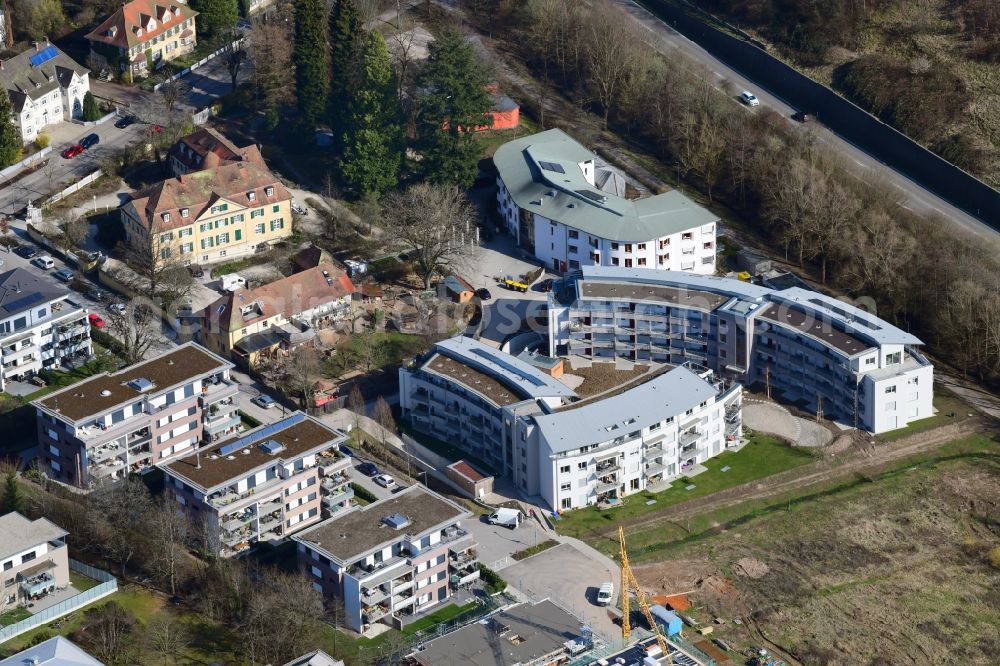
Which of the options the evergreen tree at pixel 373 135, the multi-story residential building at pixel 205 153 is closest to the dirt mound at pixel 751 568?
the evergreen tree at pixel 373 135

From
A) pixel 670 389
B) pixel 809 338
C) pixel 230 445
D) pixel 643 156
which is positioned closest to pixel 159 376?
pixel 230 445

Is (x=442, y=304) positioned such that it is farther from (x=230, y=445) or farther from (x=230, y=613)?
(x=230, y=613)

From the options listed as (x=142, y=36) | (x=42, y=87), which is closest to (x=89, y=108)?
(x=42, y=87)

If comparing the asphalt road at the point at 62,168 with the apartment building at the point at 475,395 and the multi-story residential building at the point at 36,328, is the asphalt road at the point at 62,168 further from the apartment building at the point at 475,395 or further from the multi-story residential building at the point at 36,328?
the apartment building at the point at 475,395

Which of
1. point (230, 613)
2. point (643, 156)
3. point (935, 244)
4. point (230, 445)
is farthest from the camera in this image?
point (643, 156)

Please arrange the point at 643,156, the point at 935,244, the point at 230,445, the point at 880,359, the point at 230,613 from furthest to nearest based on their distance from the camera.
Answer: the point at 643,156, the point at 935,244, the point at 880,359, the point at 230,445, the point at 230,613

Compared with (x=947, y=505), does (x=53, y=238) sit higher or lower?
higher

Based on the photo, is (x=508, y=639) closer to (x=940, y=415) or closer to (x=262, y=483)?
(x=262, y=483)
